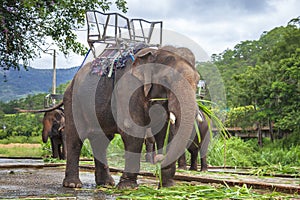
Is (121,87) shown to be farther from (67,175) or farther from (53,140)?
(53,140)

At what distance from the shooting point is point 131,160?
20.7ft

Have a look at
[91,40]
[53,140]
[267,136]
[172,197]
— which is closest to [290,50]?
[267,136]

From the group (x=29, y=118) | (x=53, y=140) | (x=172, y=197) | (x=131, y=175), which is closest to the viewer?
(x=172, y=197)

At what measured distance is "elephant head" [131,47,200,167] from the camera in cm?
552

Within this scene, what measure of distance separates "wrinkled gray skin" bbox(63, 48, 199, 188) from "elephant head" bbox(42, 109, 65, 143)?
8.39m

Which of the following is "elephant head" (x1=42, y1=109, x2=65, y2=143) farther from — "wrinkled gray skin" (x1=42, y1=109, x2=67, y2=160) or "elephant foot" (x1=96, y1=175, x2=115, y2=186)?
"elephant foot" (x1=96, y1=175, x2=115, y2=186)

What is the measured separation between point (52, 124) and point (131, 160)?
10.1 meters

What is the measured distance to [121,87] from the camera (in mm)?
6496

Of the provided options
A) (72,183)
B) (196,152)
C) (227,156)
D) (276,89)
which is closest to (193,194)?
(72,183)

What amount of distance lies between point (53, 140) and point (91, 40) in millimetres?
9227

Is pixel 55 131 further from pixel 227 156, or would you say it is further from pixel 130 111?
pixel 130 111

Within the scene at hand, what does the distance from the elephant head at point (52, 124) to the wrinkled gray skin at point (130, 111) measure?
839cm

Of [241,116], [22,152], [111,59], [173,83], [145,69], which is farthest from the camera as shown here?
[241,116]

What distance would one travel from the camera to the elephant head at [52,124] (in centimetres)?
1593
